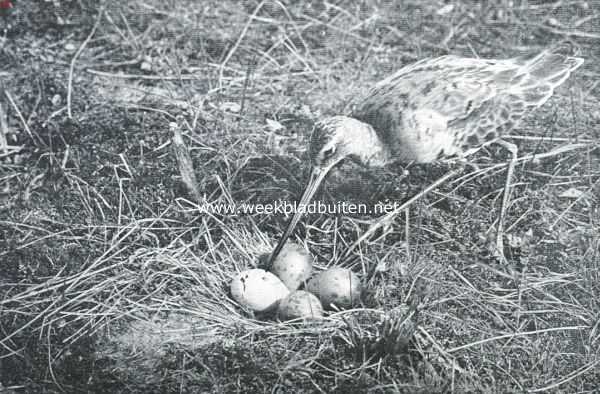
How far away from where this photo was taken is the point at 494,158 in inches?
80.5

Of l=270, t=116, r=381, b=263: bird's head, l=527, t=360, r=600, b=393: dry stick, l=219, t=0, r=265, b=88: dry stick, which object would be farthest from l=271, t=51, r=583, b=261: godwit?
l=219, t=0, r=265, b=88: dry stick

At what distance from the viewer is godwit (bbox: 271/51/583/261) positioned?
1859 millimetres

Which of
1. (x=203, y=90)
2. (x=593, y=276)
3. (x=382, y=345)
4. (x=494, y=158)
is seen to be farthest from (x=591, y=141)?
(x=203, y=90)

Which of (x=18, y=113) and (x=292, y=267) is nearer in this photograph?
(x=292, y=267)

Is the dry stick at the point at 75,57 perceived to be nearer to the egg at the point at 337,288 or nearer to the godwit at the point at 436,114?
the godwit at the point at 436,114

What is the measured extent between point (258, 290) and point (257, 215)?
332 mm

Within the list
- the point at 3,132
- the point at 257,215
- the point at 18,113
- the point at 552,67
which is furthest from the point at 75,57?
the point at 552,67

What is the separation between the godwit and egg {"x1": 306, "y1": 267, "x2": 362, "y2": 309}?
29 centimetres

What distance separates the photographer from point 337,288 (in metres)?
1.58

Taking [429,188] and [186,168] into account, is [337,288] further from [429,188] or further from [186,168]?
[186,168]

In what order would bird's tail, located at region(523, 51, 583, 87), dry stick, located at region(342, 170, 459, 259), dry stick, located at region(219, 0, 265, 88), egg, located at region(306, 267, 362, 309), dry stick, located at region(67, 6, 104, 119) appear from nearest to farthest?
egg, located at region(306, 267, 362, 309) → dry stick, located at region(342, 170, 459, 259) → bird's tail, located at region(523, 51, 583, 87) → dry stick, located at region(67, 6, 104, 119) → dry stick, located at region(219, 0, 265, 88)

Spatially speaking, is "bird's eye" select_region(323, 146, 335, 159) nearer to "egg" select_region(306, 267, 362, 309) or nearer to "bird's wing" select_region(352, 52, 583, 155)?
"bird's wing" select_region(352, 52, 583, 155)

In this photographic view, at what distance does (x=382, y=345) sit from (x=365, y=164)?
0.65m

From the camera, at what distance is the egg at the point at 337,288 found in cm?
159
